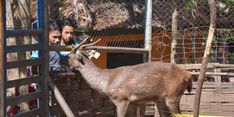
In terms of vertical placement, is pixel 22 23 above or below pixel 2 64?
above

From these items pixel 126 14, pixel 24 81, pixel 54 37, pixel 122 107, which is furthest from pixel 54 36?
pixel 126 14

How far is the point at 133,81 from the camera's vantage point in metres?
7.39

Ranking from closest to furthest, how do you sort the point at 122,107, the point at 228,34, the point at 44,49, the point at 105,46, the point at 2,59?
the point at 2,59 → the point at 44,49 → the point at 122,107 → the point at 105,46 → the point at 228,34

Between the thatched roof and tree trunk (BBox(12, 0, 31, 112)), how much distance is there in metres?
4.56

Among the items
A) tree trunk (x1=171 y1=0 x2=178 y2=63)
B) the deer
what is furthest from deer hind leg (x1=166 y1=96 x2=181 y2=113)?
tree trunk (x1=171 y1=0 x2=178 y2=63)

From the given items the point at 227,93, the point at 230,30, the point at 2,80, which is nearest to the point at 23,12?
the point at 2,80

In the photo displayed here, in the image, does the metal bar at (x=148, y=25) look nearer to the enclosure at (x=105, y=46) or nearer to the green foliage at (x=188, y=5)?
the enclosure at (x=105, y=46)

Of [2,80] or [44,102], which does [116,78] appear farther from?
[2,80]

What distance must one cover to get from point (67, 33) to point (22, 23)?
798mm

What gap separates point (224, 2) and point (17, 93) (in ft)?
28.2

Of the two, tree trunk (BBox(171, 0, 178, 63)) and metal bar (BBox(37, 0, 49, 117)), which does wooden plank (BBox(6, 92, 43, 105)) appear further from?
tree trunk (BBox(171, 0, 178, 63))

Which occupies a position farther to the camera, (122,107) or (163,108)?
(163,108)

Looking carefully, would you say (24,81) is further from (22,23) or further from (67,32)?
(67,32)

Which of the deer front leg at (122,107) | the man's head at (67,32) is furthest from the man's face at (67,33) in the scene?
the deer front leg at (122,107)
